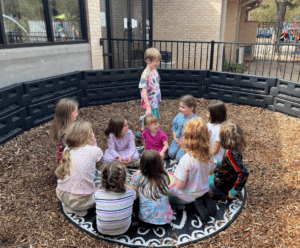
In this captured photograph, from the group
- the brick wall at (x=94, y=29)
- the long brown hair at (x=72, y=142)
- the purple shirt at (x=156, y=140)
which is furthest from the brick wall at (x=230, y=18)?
the long brown hair at (x=72, y=142)

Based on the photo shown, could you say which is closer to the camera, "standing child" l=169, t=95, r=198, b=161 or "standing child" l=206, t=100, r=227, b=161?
"standing child" l=206, t=100, r=227, b=161

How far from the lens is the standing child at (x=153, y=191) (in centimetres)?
250

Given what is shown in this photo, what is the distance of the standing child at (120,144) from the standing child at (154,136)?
0.26 m

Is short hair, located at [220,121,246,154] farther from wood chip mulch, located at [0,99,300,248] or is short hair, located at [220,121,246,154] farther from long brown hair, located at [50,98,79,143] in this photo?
long brown hair, located at [50,98,79,143]

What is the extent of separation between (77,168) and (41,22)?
477 cm

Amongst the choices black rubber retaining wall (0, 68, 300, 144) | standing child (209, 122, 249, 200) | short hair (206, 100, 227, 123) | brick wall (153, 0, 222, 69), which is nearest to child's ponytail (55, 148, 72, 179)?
standing child (209, 122, 249, 200)

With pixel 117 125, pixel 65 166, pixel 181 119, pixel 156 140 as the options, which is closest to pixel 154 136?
pixel 156 140

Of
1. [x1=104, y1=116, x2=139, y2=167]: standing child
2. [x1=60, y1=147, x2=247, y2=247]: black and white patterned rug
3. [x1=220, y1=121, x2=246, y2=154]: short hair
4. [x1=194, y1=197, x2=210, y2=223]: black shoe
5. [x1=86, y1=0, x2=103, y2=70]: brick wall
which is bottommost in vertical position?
[x1=60, y1=147, x2=247, y2=247]: black and white patterned rug

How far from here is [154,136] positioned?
394 cm

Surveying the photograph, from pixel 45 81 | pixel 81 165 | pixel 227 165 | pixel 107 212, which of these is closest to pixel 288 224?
pixel 227 165

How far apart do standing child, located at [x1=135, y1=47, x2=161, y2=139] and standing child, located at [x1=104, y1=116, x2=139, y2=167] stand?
594 mm

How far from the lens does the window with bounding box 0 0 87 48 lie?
5227 millimetres

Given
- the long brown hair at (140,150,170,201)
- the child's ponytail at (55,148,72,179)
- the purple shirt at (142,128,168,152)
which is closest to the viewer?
the long brown hair at (140,150,170,201)

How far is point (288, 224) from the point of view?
9.25ft
